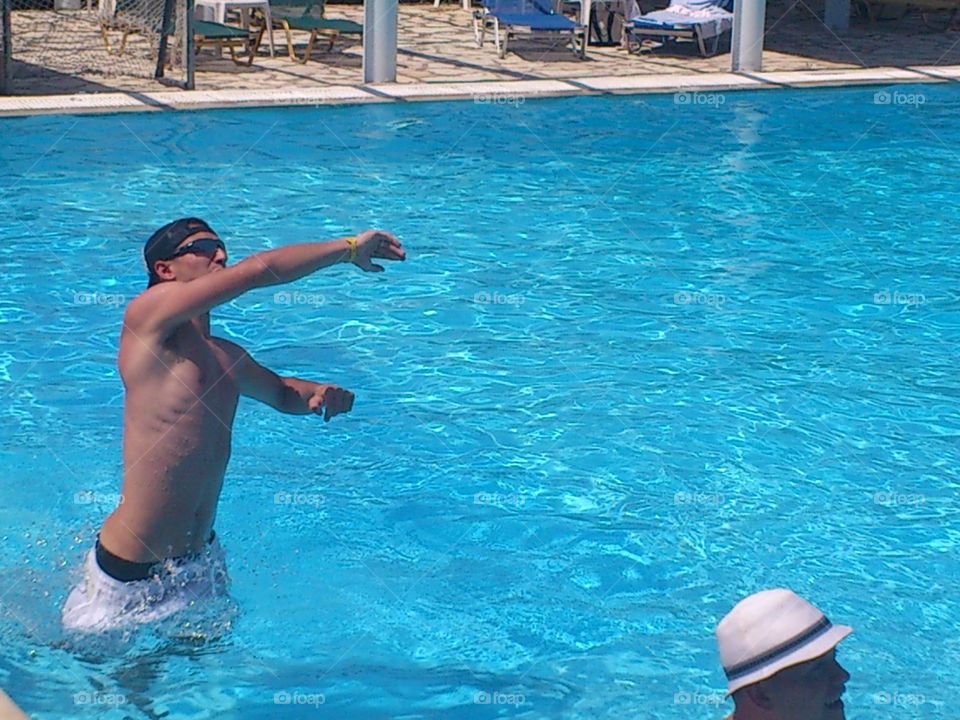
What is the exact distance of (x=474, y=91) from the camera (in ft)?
46.5

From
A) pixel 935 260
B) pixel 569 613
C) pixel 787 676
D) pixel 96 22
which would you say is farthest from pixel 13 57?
pixel 787 676

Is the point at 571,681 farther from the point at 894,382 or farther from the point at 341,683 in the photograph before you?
the point at 894,382

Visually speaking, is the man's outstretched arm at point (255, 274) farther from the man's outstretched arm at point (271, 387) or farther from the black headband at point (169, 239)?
the man's outstretched arm at point (271, 387)

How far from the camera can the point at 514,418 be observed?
7211mm

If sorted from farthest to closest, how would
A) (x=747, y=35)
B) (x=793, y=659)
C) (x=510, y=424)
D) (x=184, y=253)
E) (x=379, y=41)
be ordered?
(x=747, y=35) < (x=379, y=41) < (x=510, y=424) < (x=184, y=253) < (x=793, y=659)

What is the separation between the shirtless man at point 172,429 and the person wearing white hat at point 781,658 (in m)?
1.83

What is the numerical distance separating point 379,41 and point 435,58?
1.96 m

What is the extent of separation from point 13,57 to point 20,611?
36.6ft

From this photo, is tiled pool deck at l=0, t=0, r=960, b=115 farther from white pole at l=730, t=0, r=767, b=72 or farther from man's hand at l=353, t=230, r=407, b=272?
man's hand at l=353, t=230, r=407, b=272

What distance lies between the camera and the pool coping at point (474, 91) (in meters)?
12.9

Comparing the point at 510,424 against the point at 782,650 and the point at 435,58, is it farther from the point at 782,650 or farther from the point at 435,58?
the point at 435,58

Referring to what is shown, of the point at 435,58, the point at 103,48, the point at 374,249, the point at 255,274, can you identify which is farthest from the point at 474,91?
the point at 255,274

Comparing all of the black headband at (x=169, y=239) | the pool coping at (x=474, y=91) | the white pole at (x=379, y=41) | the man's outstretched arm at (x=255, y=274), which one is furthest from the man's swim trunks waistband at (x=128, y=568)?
the white pole at (x=379, y=41)

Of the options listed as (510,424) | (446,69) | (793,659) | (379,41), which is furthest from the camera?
(446,69)
